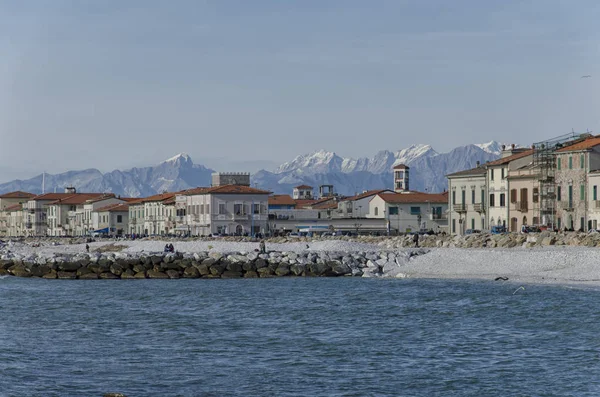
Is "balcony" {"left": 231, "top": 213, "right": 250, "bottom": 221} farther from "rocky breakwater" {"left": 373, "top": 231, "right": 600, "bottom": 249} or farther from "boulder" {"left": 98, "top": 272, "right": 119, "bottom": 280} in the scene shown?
"boulder" {"left": 98, "top": 272, "right": 119, "bottom": 280}

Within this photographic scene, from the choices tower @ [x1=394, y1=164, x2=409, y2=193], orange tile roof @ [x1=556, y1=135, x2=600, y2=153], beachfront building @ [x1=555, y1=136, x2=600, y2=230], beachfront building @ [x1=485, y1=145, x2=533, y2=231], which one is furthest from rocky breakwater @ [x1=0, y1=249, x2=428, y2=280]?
tower @ [x1=394, y1=164, x2=409, y2=193]

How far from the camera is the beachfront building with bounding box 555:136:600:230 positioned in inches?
3103

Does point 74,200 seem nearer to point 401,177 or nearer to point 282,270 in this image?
point 401,177

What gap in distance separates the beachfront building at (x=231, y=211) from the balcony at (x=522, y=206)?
1484 inches

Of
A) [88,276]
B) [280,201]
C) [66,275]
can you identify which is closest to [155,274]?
[88,276]

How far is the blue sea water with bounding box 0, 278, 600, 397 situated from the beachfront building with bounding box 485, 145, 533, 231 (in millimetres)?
43899

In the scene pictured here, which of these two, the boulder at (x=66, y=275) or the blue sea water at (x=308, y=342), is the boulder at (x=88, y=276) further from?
the blue sea water at (x=308, y=342)

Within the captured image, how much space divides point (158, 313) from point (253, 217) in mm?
84429

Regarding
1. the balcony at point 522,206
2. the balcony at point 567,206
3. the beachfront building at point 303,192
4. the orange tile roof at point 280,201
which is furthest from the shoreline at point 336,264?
the beachfront building at point 303,192

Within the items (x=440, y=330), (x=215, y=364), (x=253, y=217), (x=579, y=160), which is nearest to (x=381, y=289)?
(x=440, y=330)

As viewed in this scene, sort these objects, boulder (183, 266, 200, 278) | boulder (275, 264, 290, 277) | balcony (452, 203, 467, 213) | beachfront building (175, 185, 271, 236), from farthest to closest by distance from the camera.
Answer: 1. beachfront building (175, 185, 271, 236)
2. balcony (452, 203, 467, 213)
3. boulder (183, 266, 200, 278)
4. boulder (275, 264, 290, 277)

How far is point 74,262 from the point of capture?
6369 centimetres

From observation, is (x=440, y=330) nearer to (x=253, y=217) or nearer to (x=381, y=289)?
(x=381, y=289)

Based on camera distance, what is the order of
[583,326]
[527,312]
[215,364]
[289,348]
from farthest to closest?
[527,312]
[583,326]
[289,348]
[215,364]
